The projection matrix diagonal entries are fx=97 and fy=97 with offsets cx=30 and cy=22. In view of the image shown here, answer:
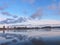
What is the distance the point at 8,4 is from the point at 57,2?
3.55 feet

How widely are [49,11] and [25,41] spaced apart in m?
0.85

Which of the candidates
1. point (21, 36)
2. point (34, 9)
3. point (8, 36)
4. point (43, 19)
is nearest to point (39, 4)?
point (34, 9)

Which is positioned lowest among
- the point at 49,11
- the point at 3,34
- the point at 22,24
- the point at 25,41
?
the point at 25,41

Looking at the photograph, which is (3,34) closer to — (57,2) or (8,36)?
(8,36)

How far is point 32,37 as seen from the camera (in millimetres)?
2180

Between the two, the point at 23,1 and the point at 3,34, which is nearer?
the point at 23,1

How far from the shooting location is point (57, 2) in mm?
2143

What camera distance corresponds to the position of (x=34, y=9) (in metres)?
2.11

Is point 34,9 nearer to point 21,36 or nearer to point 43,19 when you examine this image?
point 43,19

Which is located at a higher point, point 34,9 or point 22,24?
point 34,9

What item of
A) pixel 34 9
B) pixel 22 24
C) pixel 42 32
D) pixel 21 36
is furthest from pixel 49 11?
pixel 21 36

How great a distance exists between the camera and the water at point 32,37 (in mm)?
2121

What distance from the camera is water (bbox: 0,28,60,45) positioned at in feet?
6.96

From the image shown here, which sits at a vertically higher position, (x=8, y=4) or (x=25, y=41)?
(x=8, y=4)
